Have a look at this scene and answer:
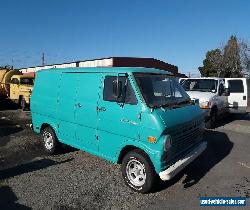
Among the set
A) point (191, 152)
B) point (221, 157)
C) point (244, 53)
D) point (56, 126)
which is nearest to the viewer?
point (191, 152)

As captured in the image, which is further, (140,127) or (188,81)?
(188,81)

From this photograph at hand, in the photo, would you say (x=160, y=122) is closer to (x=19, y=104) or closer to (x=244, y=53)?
(x=19, y=104)

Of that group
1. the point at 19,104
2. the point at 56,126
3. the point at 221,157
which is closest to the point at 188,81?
the point at 221,157

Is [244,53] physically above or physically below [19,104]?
above

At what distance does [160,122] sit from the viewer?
17.7 ft

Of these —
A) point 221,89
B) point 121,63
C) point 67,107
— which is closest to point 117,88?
point 67,107

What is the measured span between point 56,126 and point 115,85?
2.59 metres

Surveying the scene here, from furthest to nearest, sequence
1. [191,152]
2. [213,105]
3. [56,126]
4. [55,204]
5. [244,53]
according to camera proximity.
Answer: [244,53], [213,105], [56,126], [191,152], [55,204]

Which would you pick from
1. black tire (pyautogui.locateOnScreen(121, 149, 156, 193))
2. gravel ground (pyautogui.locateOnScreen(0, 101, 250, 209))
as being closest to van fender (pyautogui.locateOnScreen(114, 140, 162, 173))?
black tire (pyautogui.locateOnScreen(121, 149, 156, 193))

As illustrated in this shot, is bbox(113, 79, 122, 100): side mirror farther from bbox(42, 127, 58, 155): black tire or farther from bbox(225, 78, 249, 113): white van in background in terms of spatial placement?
bbox(225, 78, 249, 113): white van in background

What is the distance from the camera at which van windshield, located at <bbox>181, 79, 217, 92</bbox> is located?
42.1 feet

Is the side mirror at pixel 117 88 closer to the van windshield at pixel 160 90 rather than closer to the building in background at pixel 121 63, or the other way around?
the van windshield at pixel 160 90

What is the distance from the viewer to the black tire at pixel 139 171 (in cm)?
561

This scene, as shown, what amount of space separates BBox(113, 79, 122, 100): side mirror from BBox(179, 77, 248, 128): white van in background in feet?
20.1
